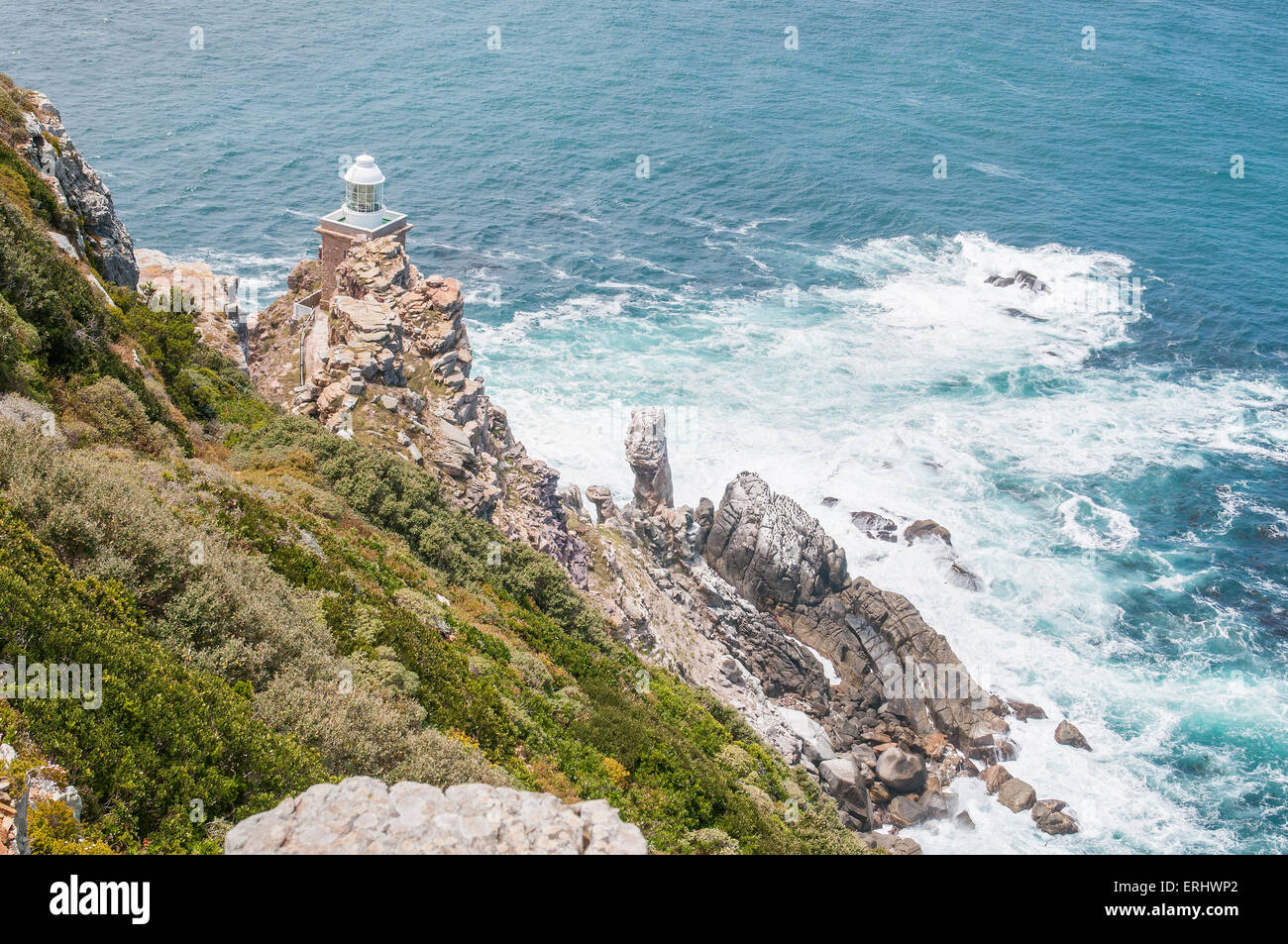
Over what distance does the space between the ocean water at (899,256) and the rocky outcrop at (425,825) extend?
1261 inches

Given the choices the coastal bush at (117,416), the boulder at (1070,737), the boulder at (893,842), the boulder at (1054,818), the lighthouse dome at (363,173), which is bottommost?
the boulder at (1054,818)

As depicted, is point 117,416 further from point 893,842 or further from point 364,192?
point 893,842

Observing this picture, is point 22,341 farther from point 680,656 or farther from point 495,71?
point 495,71

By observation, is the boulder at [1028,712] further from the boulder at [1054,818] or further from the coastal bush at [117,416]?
the coastal bush at [117,416]

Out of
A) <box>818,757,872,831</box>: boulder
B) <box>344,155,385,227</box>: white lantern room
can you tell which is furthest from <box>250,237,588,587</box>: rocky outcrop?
<box>818,757,872,831</box>: boulder

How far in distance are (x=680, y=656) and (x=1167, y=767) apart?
74.0ft

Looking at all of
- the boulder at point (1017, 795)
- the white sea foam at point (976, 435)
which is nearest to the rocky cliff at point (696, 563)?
the boulder at point (1017, 795)

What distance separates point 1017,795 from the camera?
129ft

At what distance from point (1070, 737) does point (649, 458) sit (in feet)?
79.6

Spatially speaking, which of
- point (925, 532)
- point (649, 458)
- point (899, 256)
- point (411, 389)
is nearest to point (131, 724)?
point (411, 389)

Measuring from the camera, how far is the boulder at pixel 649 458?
5038cm

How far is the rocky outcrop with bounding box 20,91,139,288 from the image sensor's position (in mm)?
32812

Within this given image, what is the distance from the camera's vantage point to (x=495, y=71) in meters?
111

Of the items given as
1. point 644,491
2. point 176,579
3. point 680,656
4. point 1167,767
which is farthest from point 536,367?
point 176,579
